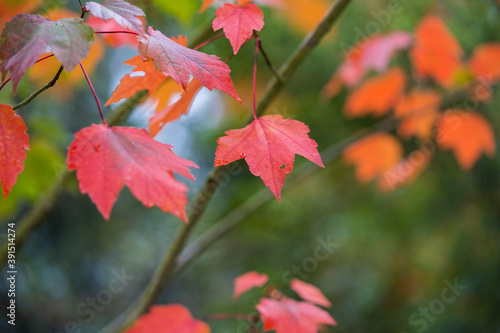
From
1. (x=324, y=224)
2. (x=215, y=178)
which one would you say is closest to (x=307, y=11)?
(x=324, y=224)

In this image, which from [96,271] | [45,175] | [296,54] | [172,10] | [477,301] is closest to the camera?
[296,54]

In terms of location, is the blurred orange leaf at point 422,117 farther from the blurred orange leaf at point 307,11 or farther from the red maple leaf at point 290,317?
the red maple leaf at point 290,317

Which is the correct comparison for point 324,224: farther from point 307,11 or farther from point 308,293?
point 308,293

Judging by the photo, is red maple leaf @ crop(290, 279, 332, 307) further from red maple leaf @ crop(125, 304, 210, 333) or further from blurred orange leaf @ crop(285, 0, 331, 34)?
blurred orange leaf @ crop(285, 0, 331, 34)

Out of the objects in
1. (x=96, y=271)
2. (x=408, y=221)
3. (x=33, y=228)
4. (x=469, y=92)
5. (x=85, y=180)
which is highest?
(x=85, y=180)

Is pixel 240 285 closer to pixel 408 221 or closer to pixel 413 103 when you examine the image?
pixel 413 103

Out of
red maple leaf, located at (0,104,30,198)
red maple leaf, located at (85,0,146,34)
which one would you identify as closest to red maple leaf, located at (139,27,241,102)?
red maple leaf, located at (85,0,146,34)

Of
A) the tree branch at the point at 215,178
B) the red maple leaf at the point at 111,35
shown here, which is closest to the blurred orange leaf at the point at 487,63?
the tree branch at the point at 215,178

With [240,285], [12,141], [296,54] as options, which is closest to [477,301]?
[240,285]
